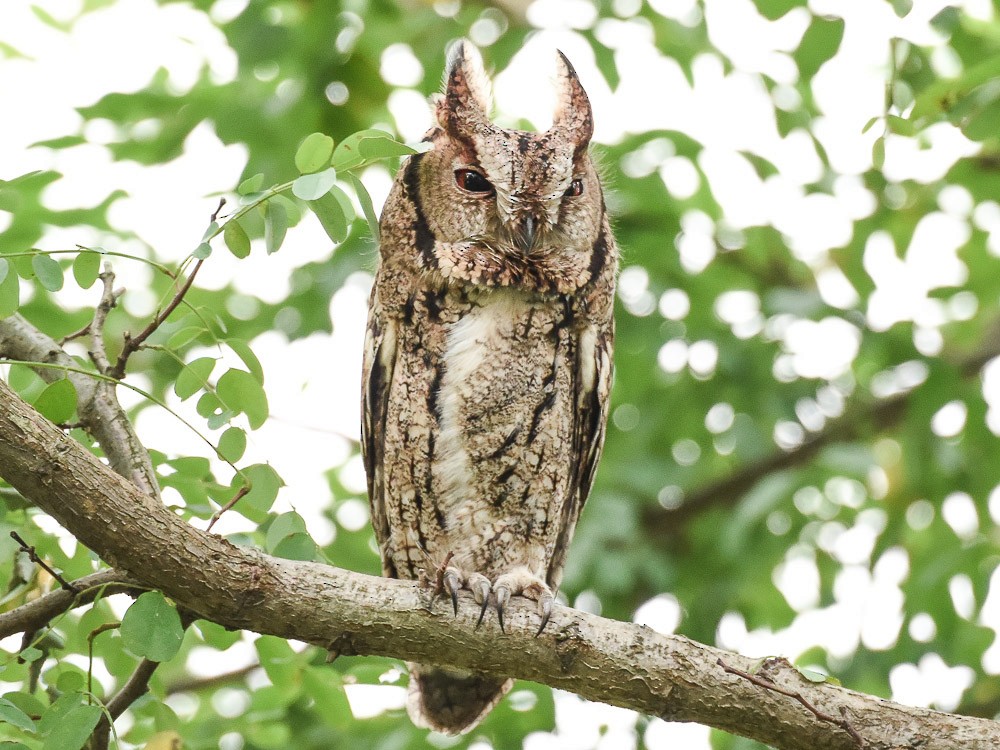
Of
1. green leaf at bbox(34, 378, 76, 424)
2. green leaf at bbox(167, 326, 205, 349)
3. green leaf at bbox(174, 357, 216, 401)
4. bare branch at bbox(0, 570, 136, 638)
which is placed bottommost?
bare branch at bbox(0, 570, 136, 638)

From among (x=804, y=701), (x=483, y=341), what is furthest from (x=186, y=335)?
(x=804, y=701)

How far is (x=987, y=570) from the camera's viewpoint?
12.4 feet

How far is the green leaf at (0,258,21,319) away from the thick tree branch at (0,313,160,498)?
310mm

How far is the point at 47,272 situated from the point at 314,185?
57 centimetres

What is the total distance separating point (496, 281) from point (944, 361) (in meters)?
2.03

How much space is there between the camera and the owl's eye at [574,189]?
3.19 meters

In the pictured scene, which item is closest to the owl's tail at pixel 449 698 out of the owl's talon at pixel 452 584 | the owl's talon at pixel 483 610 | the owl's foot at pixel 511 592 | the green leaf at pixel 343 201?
the owl's foot at pixel 511 592

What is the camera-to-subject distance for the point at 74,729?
1990 millimetres

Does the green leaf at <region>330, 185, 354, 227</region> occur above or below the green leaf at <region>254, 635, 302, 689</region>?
above

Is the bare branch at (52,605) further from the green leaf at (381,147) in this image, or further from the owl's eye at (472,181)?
the owl's eye at (472,181)

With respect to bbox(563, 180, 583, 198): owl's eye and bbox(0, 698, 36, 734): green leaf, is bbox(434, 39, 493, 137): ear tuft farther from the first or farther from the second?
bbox(0, 698, 36, 734): green leaf

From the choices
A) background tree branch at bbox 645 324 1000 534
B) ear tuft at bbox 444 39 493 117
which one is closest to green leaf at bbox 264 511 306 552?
ear tuft at bbox 444 39 493 117

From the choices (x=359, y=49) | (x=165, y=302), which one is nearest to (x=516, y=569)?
(x=165, y=302)

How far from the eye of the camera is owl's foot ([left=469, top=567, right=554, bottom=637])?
246cm
